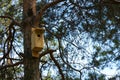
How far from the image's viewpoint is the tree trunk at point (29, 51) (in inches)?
130

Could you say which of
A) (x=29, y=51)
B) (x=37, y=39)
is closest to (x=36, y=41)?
(x=37, y=39)

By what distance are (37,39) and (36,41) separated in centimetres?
3

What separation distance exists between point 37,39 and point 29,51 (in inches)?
6.8

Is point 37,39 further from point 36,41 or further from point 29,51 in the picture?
point 29,51

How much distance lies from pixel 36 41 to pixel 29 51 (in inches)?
6.4

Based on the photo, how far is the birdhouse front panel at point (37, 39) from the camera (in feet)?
11.1

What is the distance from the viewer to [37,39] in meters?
3.41

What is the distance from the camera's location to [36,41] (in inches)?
133

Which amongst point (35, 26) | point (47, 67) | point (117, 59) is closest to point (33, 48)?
point (35, 26)

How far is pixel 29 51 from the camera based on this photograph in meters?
3.48

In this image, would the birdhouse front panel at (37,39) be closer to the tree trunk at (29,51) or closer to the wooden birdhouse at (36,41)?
the wooden birdhouse at (36,41)

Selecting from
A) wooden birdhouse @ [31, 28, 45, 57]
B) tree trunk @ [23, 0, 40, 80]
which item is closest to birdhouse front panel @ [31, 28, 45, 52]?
wooden birdhouse @ [31, 28, 45, 57]

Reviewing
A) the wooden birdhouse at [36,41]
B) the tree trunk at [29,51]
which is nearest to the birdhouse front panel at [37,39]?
the wooden birdhouse at [36,41]

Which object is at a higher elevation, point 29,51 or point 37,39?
point 37,39
